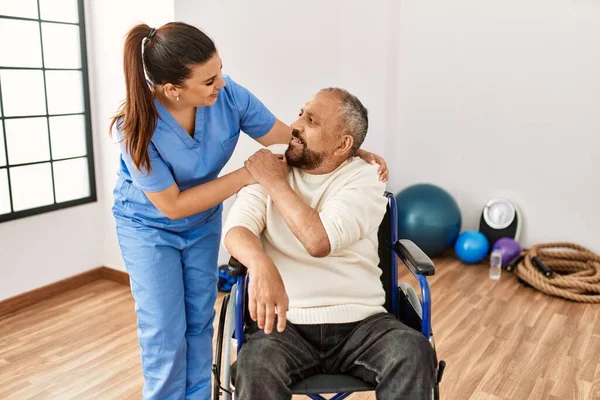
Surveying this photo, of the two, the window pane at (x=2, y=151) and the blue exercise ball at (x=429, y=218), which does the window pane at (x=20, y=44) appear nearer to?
the window pane at (x=2, y=151)

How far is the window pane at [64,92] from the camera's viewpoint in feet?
10.3

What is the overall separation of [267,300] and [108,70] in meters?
2.17

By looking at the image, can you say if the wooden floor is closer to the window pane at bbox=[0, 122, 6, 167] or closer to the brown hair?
the window pane at bbox=[0, 122, 6, 167]

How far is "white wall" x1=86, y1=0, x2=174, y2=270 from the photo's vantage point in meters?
2.99

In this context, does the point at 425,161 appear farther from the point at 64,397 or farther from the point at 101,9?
the point at 64,397

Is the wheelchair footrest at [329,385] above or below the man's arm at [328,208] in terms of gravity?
below

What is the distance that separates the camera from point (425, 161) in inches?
166

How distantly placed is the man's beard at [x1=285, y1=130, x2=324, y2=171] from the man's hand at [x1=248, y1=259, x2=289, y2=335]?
1.38 ft

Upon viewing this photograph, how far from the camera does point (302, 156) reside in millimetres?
1762

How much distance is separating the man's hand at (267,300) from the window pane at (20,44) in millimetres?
2095

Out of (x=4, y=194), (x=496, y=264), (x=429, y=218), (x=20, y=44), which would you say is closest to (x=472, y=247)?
(x=496, y=264)

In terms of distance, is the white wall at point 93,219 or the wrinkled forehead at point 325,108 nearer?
the wrinkled forehead at point 325,108

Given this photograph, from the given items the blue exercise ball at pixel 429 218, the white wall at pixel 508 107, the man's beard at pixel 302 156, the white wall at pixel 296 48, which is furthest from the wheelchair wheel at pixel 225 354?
the white wall at pixel 508 107

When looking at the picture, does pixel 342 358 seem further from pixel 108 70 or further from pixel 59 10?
pixel 59 10
